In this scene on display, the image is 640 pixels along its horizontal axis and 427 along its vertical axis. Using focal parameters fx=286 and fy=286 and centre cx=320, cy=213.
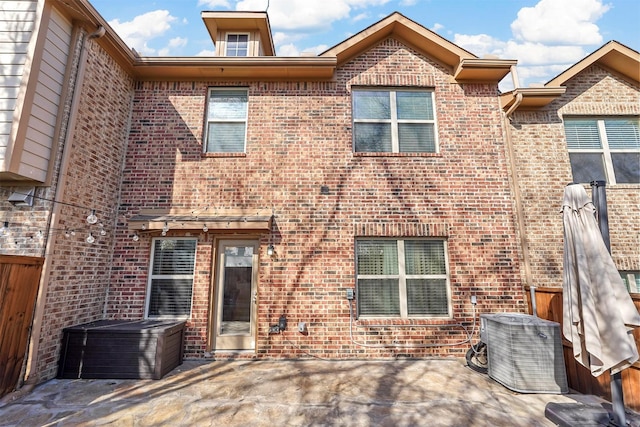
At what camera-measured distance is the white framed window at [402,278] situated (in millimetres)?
5602

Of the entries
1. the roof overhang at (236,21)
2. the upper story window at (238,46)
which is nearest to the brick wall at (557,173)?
the roof overhang at (236,21)

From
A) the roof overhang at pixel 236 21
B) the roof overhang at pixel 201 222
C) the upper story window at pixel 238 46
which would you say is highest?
the roof overhang at pixel 236 21

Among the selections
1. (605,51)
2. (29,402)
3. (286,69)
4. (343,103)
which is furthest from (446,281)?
(29,402)

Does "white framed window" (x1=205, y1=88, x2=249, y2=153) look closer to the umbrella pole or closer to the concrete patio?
the concrete patio

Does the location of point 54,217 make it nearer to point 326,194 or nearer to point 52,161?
point 52,161

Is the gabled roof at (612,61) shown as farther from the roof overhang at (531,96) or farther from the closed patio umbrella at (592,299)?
the closed patio umbrella at (592,299)

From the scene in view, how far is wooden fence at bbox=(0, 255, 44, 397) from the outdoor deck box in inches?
23.7

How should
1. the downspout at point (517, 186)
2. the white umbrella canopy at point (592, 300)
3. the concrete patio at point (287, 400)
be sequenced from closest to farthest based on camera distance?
the white umbrella canopy at point (592, 300)
the concrete patio at point (287, 400)
the downspout at point (517, 186)

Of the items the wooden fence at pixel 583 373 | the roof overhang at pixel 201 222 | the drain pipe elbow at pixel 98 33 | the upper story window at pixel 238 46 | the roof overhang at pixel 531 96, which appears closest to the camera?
the wooden fence at pixel 583 373

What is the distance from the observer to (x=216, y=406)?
3645 millimetres

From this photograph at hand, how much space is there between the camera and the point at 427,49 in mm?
6449

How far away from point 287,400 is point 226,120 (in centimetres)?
541

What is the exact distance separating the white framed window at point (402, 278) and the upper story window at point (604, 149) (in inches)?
140

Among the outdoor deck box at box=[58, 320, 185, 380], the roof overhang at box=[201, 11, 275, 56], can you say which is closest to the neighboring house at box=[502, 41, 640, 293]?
the roof overhang at box=[201, 11, 275, 56]
